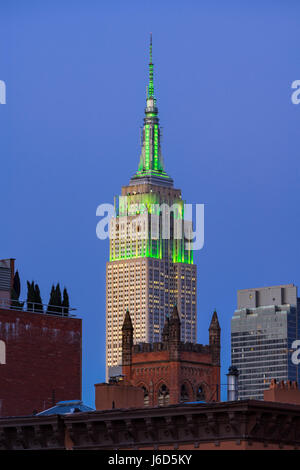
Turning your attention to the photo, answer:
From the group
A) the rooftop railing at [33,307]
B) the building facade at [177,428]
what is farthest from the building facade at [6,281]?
the building facade at [177,428]

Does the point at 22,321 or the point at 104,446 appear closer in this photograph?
the point at 104,446

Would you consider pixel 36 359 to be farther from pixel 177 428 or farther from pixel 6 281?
pixel 177 428

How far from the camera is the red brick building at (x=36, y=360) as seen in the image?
100062 millimetres

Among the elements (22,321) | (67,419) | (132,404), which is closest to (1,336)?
(22,321)

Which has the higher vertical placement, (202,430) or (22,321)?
(22,321)

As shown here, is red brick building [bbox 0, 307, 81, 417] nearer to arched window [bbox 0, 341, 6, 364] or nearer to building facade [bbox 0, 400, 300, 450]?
arched window [bbox 0, 341, 6, 364]

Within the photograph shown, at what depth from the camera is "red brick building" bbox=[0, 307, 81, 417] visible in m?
100

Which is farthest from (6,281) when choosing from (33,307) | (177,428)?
(177,428)

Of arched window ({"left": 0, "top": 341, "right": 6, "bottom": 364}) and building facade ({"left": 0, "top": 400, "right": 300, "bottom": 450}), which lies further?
arched window ({"left": 0, "top": 341, "right": 6, "bottom": 364})

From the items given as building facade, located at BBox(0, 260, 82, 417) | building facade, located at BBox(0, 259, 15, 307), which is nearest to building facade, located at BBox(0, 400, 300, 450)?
Answer: building facade, located at BBox(0, 260, 82, 417)

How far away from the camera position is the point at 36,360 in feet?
334
